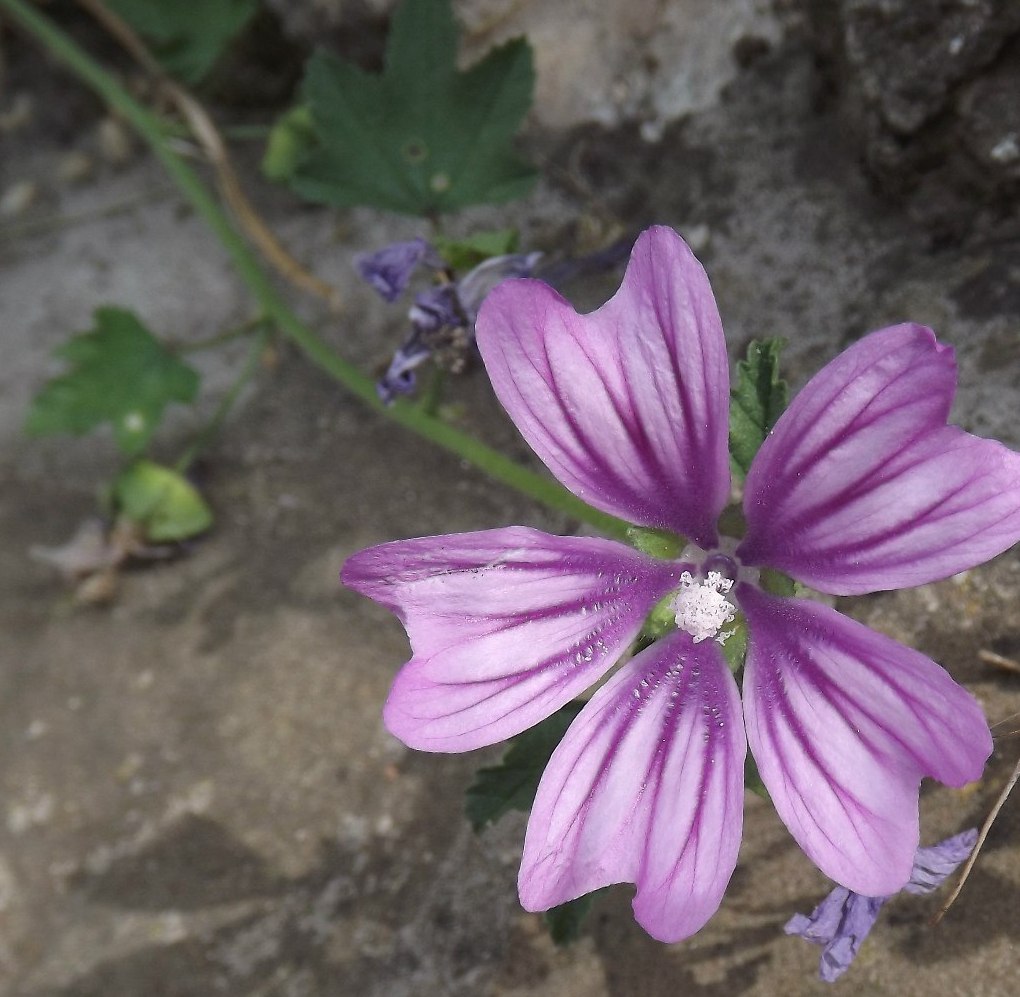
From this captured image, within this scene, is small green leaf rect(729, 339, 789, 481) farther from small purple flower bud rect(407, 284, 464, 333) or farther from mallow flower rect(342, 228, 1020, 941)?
small purple flower bud rect(407, 284, 464, 333)

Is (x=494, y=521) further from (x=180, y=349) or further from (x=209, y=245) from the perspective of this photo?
(x=209, y=245)

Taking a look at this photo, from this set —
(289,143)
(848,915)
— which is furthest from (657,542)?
(289,143)

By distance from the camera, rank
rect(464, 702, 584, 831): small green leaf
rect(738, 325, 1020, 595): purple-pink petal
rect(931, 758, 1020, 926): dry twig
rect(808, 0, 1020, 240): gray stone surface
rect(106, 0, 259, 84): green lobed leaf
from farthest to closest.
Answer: rect(106, 0, 259, 84): green lobed leaf < rect(808, 0, 1020, 240): gray stone surface < rect(464, 702, 584, 831): small green leaf < rect(931, 758, 1020, 926): dry twig < rect(738, 325, 1020, 595): purple-pink petal

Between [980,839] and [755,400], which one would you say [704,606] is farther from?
[980,839]

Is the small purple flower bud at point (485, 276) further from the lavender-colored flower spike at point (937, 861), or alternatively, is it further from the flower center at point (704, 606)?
the lavender-colored flower spike at point (937, 861)

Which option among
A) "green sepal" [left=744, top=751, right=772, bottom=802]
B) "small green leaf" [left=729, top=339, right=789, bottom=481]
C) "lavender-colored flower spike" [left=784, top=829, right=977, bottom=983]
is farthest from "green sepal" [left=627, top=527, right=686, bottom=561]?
"lavender-colored flower spike" [left=784, top=829, right=977, bottom=983]

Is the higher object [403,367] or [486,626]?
[403,367]

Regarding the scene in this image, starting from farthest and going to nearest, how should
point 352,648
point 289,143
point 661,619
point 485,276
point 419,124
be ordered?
1. point 289,143
2. point 352,648
3. point 419,124
4. point 485,276
5. point 661,619
